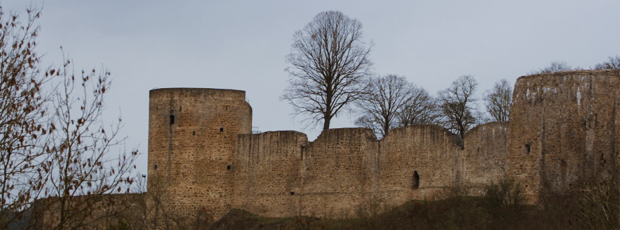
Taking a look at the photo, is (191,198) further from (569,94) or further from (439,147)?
(569,94)

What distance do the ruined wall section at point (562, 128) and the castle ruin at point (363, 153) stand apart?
0.03 m

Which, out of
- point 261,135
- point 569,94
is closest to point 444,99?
point 261,135

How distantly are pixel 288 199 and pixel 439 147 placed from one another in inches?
209

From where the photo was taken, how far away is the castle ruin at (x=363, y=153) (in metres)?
25.3

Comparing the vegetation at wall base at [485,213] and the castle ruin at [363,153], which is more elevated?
the castle ruin at [363,153]

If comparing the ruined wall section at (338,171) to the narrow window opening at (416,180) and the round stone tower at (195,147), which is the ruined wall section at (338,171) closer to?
the narrow window opening at (416,180)

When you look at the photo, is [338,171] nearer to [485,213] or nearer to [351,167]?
[351,167]

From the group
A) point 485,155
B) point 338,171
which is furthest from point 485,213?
point 338,171

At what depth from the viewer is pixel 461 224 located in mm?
25453

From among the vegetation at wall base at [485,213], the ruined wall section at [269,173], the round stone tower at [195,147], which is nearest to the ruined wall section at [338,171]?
the ruined wall section at [269,173]

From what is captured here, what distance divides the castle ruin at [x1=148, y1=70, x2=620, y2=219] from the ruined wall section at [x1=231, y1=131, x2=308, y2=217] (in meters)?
0.03

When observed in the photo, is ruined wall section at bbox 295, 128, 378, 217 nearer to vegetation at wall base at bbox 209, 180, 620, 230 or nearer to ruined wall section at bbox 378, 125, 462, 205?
ruined wall section at bbox 378, 125, 462, 205

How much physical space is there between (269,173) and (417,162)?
517 cm

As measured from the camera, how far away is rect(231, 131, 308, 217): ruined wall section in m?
30.6
